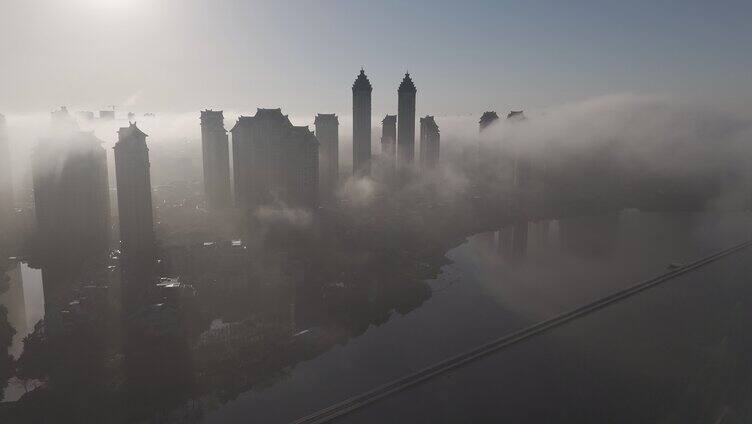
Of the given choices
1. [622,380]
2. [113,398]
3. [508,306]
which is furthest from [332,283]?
[622,380]

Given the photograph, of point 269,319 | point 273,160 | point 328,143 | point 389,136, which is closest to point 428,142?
point 389,136

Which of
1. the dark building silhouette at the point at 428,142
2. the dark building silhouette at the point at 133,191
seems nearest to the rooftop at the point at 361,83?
the dark building silhouette at the point at 428,142

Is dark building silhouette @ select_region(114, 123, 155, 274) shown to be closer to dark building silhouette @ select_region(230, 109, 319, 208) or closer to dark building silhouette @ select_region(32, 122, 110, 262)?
dark building silhouette @ select_region(32, 122, 110, 262)

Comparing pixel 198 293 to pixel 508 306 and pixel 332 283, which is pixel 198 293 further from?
pixel 508 306

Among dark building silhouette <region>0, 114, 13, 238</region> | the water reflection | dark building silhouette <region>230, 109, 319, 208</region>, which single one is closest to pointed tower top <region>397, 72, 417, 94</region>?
dark building silhouette <region>230, 109, 319, 208</region>

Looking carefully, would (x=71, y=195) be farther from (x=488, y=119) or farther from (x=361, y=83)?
(x=488, y=119)

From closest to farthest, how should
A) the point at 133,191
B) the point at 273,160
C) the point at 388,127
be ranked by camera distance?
the point at 133,191 → the point at 273,160 → the point at 388,127

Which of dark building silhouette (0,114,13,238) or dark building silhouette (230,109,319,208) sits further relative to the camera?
dark building silhouette (0,114,13,238)
